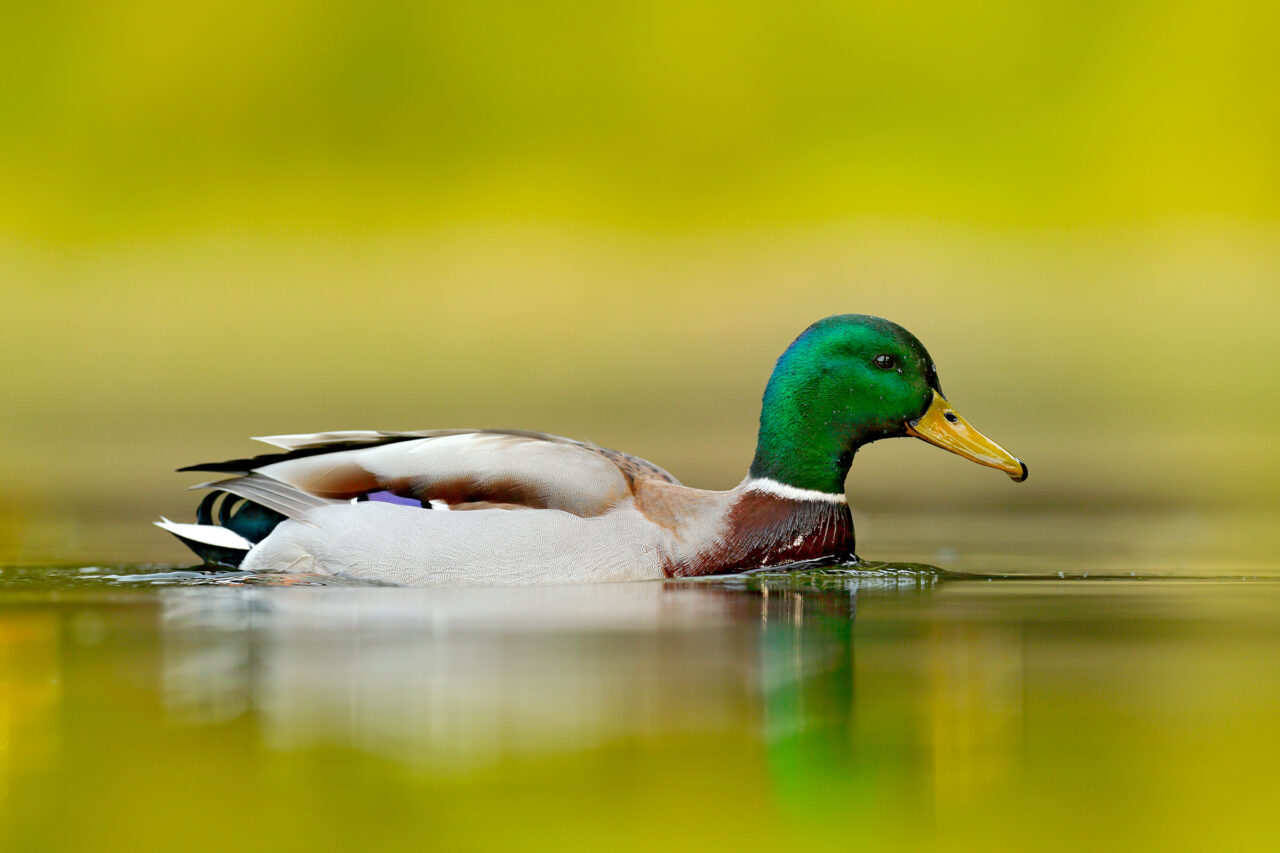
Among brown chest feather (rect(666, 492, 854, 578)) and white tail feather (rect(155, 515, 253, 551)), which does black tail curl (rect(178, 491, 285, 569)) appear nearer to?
white tail feather (rect(155, 515, 253, 551))

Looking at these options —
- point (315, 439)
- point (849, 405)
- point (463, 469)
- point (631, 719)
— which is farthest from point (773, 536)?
point (631, 719)

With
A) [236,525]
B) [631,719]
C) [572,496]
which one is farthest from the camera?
[236,525]

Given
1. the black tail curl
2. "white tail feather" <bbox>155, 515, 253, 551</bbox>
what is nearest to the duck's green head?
the black tail curl

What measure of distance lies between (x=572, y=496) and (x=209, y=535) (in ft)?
5.72

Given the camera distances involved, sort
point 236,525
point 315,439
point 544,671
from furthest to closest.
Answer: point 236,525 → point 315,439 → point 544,671

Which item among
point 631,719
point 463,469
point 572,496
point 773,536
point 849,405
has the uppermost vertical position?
point 849,405

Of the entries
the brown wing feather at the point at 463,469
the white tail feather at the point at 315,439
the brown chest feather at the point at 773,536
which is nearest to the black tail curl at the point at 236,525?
the brown wing feather at the point at 463,469

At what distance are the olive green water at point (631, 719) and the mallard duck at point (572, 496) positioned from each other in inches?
12.9

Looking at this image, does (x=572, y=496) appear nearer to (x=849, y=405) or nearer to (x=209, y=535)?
(x=849, y=405)

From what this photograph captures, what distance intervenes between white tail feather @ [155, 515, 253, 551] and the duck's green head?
2.37 metres

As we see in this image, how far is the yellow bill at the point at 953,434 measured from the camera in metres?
7.70

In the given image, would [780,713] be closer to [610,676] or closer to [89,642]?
[610,676]

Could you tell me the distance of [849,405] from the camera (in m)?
7.71

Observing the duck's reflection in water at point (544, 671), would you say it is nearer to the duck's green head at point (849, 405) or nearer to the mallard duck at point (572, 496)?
the mallard duck at point (572, 496)
